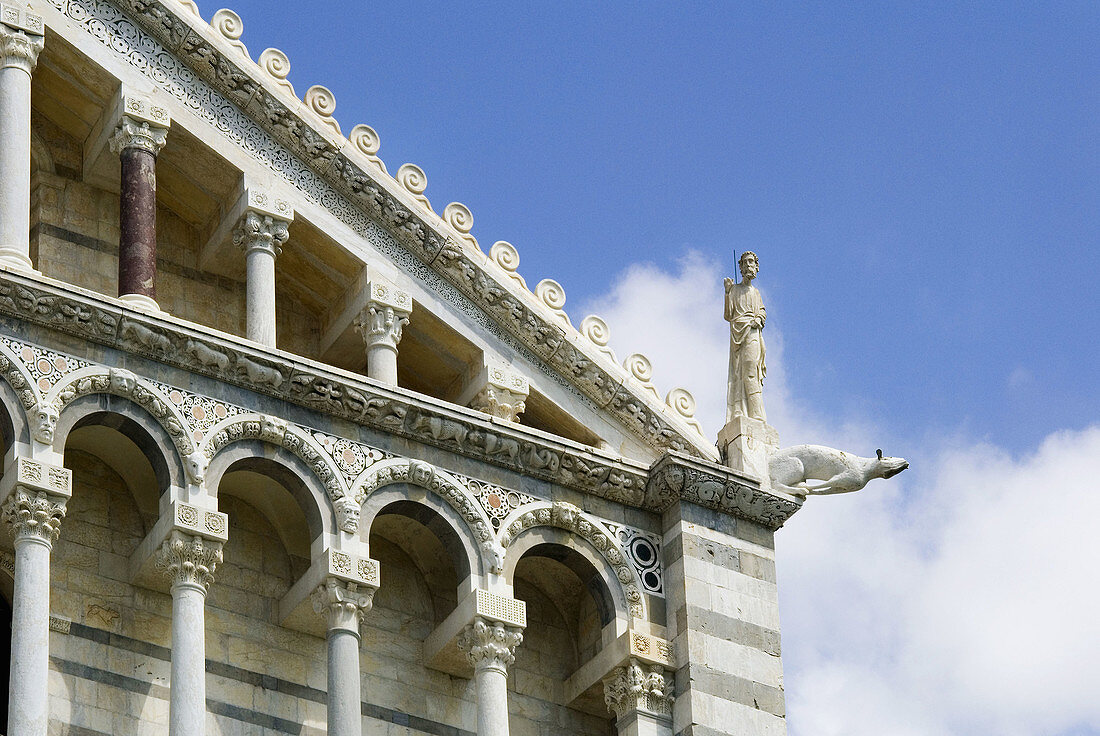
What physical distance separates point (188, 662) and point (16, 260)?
3057 millimetres

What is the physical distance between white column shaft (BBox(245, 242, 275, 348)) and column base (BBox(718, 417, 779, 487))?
3648mm

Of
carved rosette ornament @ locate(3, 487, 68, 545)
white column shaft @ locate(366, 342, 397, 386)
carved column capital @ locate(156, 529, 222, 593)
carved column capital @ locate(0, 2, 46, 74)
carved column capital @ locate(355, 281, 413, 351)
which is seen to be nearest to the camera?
carved rosette ornament @ locate(3, 487, 68, 545)

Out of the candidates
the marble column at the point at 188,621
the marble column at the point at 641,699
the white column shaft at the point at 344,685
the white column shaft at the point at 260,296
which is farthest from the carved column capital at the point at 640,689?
the white column shaft at the point at 260,296

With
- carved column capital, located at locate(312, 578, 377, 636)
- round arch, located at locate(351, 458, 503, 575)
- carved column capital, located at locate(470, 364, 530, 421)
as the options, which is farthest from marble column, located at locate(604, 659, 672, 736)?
carved column capital, located at locate(470, 364, 530, 421)

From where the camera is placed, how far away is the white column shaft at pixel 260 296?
2261cm

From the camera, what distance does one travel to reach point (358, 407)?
22297 mm

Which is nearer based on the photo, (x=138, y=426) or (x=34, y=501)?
(x=34, y=501)

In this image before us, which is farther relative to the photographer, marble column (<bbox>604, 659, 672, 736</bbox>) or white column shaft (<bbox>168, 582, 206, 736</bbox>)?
marble column (<bbox>604, 659, 672, 736</bbox>)

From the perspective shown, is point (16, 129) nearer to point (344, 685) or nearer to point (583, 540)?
point (344, 685)

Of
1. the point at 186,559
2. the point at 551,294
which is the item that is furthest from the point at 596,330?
the point at 186,559

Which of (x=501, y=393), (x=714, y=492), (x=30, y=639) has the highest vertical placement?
(x=501, y=393)

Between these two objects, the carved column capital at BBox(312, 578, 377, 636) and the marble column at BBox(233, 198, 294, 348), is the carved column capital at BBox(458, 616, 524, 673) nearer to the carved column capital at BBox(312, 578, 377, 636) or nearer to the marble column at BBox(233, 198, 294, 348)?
the carved column capital at BBox(312, 578, 377, 636)

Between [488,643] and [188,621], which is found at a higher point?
[488,643]

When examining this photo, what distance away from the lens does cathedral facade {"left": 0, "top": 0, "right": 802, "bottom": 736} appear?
21.3 meters
